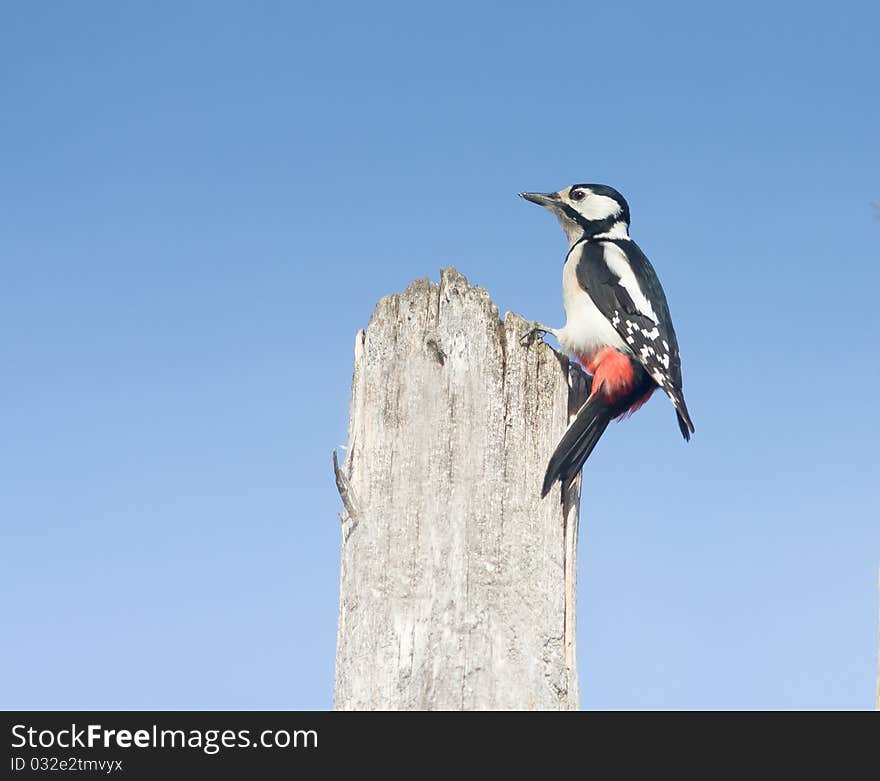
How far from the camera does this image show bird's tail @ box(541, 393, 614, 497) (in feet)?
11.9

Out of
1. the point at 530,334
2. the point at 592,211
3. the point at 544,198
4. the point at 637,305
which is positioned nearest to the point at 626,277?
the point at 637,305

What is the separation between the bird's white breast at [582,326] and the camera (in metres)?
4.79

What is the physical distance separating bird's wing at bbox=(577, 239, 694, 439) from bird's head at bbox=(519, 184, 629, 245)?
28 cm

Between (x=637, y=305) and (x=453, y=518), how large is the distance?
7.13 feet

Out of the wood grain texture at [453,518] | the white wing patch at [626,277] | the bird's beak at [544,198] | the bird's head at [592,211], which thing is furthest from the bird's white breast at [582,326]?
the wood grain texture at [453,518]

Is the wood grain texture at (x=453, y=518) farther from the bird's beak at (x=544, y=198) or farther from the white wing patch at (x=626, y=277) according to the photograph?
the bird's beak at (x=544, y=198)

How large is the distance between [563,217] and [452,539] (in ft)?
10.6

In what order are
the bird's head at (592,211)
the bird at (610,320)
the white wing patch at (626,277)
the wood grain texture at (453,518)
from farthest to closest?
the bird's head at (592,211) → the white wing patch at (626,277) → the bird at (610,320) → the wood grain texture at (453,518)

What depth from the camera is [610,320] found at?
16.4 ft

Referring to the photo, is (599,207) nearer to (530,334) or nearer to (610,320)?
(610,320)
